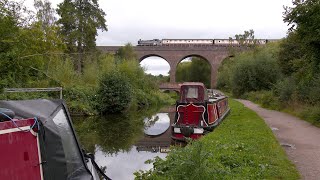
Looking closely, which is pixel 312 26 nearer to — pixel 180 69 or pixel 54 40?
pixel 54 40

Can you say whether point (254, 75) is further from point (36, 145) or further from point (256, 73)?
point (36, 145)

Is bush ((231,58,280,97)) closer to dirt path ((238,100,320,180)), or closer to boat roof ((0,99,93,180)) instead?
dirt path ((238,100,320,180))

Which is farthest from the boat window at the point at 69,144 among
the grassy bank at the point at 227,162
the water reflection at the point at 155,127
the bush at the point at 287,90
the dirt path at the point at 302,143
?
the bush at the point at 287,90

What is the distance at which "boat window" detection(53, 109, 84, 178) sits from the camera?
14.3ft

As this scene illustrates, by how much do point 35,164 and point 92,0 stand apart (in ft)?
121

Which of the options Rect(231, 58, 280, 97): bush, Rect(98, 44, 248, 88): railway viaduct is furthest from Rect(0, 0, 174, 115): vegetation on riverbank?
Rect(98, 44, 248, 88): railway viaduct

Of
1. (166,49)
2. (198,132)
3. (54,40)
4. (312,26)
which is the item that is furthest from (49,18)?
(312,26)

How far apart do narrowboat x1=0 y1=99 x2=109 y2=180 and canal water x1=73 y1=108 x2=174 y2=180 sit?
5.10 meters

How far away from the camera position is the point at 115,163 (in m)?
11.2

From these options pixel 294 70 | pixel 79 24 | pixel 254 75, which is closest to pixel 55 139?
pixel 294 70

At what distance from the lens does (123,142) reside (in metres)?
15.0

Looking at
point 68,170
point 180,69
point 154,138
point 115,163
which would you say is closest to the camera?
point 68,170

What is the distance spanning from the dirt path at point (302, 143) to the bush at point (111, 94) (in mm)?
12516

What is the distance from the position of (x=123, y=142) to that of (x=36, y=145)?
11539mm
